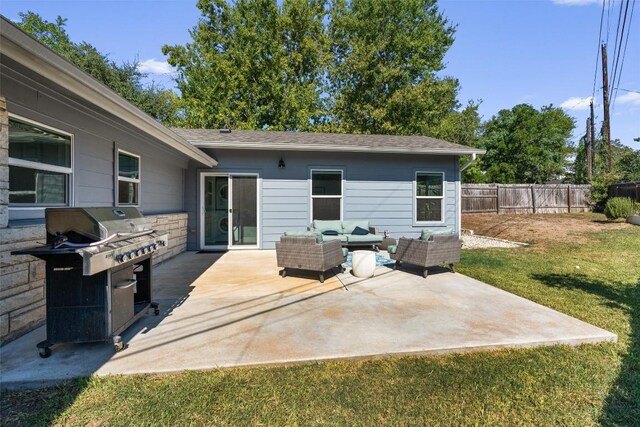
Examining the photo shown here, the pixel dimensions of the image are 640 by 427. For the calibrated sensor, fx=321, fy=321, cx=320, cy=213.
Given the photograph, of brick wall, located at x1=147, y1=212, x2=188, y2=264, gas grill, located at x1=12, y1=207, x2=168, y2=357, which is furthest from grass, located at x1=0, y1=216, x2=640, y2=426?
brick wall, located at x1=147, y1=212, x2=188, y2=264

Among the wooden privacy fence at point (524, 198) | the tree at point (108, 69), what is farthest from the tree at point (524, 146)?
the tree at point (108, 69)

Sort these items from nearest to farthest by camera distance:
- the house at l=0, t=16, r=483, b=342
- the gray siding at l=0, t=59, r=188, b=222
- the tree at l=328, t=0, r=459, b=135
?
the house at l=0, t=16, r=483, b=342 → the gray siding at l=0, t=59, r=188, b=222 → the tree at l=328, t=0, r=459, b=135

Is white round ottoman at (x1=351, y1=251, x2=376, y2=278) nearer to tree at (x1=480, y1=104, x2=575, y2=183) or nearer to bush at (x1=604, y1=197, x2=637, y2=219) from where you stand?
bush at (x1=604, y1=197, x2=637, y2=219)

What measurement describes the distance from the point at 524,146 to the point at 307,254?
2791 centimetres

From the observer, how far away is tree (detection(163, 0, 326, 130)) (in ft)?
57.3

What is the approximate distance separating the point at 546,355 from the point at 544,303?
170 cm

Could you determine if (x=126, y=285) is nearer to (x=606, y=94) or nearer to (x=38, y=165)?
(x=38, y=165)

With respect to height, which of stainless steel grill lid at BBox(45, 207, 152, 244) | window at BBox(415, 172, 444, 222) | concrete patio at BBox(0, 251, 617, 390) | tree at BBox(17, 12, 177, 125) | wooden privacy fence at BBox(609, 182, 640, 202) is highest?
tree at BBox(17, 12, 177, 125)

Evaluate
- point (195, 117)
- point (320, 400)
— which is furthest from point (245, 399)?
point (195, 117)

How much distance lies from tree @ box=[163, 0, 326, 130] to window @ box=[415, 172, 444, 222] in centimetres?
1033

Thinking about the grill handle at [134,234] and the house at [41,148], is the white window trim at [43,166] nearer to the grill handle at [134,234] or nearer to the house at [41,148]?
the house at [41,148]

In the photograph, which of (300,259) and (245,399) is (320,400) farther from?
(300,259)

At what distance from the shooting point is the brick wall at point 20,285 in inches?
110

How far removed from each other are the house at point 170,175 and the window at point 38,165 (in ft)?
0.04
